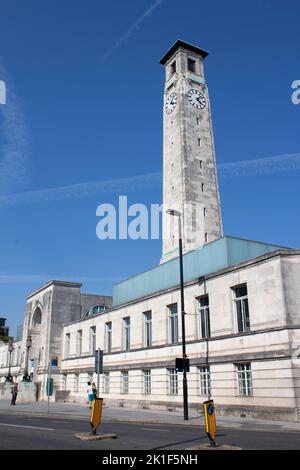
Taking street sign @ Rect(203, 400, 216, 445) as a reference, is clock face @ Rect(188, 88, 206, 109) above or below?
above

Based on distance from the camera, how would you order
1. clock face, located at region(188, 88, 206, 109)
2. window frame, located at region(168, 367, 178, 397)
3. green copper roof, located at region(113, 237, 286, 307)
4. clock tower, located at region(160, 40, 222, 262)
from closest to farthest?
green copper roof, located at region(113, 237, 286, 307)
window frame, located at region(168, 367, 178, 397)
clock tower, located at region(160, 40, 222, 262)
clock face, located at region(188, 88, 206, 109)

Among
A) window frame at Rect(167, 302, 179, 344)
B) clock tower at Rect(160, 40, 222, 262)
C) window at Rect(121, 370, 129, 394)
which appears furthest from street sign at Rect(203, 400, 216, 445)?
clock tower at Rect(160, 40, 222, 262)

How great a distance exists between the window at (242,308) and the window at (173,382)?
6.66 meters

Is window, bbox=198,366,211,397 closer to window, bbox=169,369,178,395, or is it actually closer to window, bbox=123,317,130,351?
window, bbox=169,369,178,395

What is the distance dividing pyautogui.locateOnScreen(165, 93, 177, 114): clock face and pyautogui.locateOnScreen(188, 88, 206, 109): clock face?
1780mm

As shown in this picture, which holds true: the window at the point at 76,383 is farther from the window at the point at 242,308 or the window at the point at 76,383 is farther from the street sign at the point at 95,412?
the street sign at the point at 95,412

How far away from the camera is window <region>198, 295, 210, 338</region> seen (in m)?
26.9

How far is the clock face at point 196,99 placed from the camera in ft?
168

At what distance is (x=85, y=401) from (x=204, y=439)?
2934cm

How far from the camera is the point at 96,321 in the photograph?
4075 centimetres

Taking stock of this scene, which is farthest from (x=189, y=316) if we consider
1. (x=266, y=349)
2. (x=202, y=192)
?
(x=202, y=192)

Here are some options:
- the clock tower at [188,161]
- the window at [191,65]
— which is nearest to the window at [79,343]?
the clock tower at [188,161]

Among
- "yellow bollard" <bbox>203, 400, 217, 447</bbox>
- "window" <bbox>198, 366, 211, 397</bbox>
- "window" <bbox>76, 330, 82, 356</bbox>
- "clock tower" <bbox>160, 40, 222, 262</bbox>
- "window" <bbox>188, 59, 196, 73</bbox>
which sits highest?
"window" <bbox>188, 59, 196, 73</bbox>
